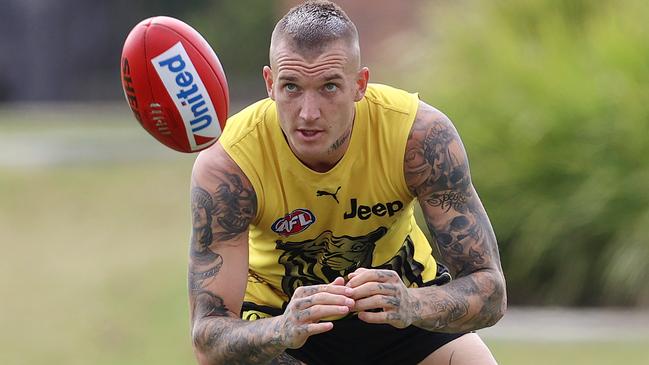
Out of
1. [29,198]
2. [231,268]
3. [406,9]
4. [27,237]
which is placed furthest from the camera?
[406,9]

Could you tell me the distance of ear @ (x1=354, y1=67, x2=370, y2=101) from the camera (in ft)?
19.0

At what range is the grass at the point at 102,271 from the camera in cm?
1052

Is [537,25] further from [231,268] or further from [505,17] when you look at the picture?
[231,268]

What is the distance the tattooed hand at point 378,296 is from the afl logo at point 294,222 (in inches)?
25.7

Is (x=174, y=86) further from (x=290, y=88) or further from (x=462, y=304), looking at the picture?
(x=462, y=304)

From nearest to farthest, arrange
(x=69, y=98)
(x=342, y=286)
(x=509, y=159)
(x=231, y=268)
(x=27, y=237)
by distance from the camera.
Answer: (x=342, y=286) → (x=231, y=268) → (x=509, y=159) → (x=27, y=237) → (x=69, y=98)

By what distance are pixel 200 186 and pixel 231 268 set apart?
1.16ft

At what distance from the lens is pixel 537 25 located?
1251 cm

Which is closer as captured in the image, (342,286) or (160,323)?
(342,286)

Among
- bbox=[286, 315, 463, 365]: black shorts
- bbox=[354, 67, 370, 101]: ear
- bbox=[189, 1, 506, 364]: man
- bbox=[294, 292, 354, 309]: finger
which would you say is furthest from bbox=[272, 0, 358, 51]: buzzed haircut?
bbox=[286, 315, 463, 365]: black shorts

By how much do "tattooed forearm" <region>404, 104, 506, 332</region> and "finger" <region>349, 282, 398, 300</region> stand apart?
497 millimetres

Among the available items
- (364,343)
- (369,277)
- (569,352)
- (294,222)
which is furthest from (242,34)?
(369,277)

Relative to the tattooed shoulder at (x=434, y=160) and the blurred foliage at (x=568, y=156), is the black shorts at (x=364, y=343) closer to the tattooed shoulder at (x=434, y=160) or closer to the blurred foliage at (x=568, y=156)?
the tattooed shoulder at (x=434, y=160)

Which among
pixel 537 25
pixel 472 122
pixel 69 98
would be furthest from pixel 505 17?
pixel 69 98
